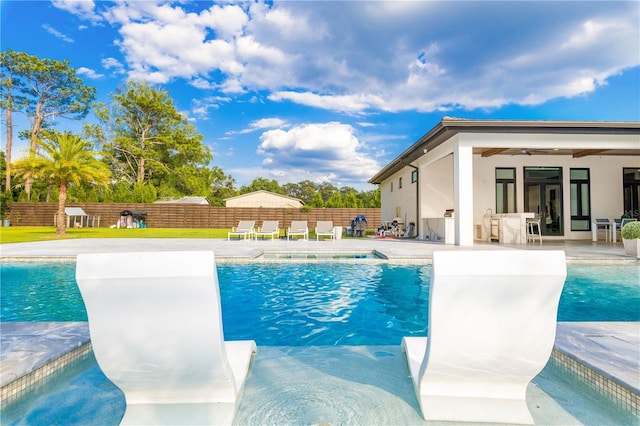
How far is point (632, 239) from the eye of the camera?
8047mm

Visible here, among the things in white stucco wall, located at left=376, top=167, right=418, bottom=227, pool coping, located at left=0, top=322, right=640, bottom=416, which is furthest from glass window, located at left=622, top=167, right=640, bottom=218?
pool coping, located at left=0, top=322, right=640, bottom=416

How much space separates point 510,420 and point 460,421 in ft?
0.81

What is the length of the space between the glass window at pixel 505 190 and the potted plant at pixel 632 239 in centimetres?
557

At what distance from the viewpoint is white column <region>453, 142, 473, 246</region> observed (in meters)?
10.1

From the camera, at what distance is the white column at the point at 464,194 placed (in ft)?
33.3

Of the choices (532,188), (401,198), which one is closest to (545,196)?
(532,188)

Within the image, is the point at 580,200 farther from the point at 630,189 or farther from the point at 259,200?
the point at 259,200

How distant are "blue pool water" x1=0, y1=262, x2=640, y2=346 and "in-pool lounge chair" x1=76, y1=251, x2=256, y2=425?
1686 millimetres

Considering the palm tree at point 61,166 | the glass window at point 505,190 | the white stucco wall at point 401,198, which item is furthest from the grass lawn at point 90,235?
the glass window at point 505,190

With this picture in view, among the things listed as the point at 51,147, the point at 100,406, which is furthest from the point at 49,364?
the point at 51,147

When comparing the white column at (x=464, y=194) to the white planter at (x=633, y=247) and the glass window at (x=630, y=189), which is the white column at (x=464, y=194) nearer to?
the white planter at (x=633, y=247)

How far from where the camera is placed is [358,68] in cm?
2067

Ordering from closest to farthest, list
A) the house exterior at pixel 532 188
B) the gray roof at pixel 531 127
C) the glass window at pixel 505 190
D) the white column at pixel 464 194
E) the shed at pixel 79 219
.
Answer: the gray roof at pixel 531 127, the white column at pixel 464 194, the house exterior at pixel 532 188, the glass window at pixel 505 190, the shed at pixel 79 219

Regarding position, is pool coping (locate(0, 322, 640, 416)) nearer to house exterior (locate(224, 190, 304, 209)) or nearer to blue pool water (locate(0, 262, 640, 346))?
blue pool water (locate(0, 262, 640, 346))
